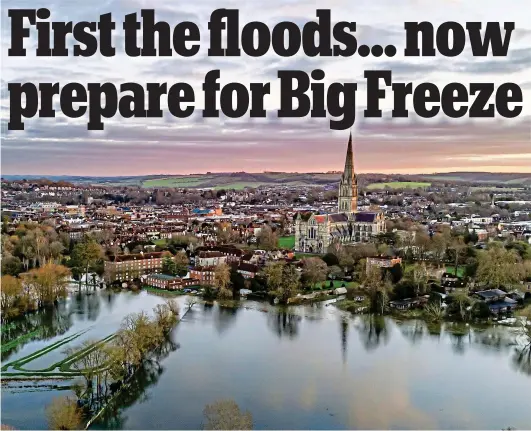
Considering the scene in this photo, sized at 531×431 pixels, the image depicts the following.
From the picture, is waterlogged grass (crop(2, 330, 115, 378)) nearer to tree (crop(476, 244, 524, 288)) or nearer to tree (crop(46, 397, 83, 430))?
tree (crop(46, 397, 83, 430))

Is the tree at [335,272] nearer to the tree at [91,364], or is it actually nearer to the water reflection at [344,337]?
the water reflection at [344,337]

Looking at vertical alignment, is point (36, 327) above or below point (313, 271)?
below

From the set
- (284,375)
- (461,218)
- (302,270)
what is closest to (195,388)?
(284,375)

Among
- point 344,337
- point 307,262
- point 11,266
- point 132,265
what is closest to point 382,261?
point 307,262

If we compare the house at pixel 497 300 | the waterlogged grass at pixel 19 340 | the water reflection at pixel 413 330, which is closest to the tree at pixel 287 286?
the water reflection at pixel 413 330

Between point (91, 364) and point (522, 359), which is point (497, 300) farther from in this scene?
point (91, 364)

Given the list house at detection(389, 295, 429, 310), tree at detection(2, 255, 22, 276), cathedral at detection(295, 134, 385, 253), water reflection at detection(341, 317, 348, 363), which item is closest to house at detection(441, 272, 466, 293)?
house at detection(389, 295, 429, 310)

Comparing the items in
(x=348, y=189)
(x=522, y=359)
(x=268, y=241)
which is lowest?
(x=522, y=359)
